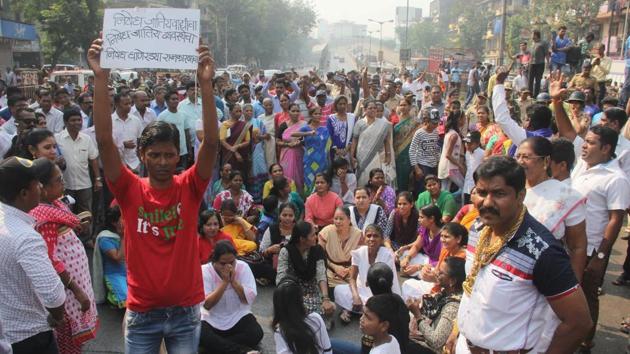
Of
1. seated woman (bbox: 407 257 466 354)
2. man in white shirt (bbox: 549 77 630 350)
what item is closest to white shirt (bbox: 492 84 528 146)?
man in white shirt (bbox: 549 77 630 350)

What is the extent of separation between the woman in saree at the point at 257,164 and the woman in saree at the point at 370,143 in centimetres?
148

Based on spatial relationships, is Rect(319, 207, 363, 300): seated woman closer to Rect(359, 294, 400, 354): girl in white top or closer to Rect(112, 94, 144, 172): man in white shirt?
Rect(359, 294, 400, 354): girl in white top

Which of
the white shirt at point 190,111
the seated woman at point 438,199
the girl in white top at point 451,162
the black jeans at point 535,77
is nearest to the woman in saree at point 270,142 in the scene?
the white shirt at point 190,111

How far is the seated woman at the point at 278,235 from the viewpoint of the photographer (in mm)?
6047

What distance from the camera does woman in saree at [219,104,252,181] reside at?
807 centimetres

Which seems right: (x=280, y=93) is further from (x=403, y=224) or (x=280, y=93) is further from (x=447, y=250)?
(x=447, y=250)

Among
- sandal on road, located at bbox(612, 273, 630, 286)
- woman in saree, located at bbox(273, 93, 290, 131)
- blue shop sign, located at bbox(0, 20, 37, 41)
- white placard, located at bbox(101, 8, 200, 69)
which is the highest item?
blue shop sign, located at bbox(0, 20, 37, 41)

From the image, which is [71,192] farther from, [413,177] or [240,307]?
[413,177]

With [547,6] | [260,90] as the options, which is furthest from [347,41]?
[260,90]

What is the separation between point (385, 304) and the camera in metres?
3.54

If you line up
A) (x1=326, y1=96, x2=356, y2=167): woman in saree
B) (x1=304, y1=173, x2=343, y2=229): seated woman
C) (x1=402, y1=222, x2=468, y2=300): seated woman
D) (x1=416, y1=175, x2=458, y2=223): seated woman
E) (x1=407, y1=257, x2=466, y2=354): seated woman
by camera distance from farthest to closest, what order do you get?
(x1=326, y1=96, x2=356, y2=167): woman in saree, (x1=304, y1=173, x2=343, y2=229): seated woman, (x1=416, y1=175, x2=458, y2=223): seated woman, (x1=402, y1=222, x2=468, y2=300): seated woman, (x1=407, y1=257, x2=466, y2=354): seated woman

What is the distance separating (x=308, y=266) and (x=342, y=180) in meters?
2.73

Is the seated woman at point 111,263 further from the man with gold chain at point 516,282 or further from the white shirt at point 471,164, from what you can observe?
the white shirt at point 471,164

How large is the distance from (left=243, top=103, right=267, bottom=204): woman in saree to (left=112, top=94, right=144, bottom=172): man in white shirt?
1787 mm
